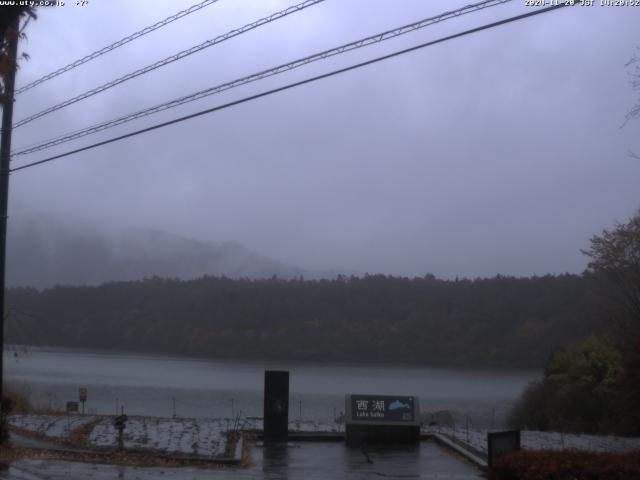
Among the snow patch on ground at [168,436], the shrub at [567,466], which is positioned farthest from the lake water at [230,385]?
the shrub at [567,466]

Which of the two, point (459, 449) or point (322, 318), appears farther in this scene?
point (322, 318)

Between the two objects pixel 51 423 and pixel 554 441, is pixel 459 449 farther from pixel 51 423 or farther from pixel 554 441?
pixel 51 423

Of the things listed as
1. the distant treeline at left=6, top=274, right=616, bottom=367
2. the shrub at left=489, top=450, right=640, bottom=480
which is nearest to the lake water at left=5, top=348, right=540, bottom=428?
the distant treeline at left=6, top=274, right=616, bottom=367

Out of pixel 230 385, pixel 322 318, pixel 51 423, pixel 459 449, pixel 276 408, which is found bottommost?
pixel 459 449

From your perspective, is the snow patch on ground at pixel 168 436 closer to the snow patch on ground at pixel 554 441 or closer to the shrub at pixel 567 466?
the snow patch on ground at pixel 554 441

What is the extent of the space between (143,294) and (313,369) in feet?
120

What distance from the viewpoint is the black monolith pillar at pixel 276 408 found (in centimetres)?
2219

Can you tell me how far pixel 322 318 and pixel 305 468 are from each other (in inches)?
3054

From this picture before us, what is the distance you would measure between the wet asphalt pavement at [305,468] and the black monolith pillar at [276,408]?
1.95 feet

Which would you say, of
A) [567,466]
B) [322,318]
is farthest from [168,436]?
[322,318]

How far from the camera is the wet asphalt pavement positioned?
16.0 meters

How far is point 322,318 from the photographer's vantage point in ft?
314

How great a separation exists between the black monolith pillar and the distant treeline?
180 ft

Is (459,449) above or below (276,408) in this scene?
below
